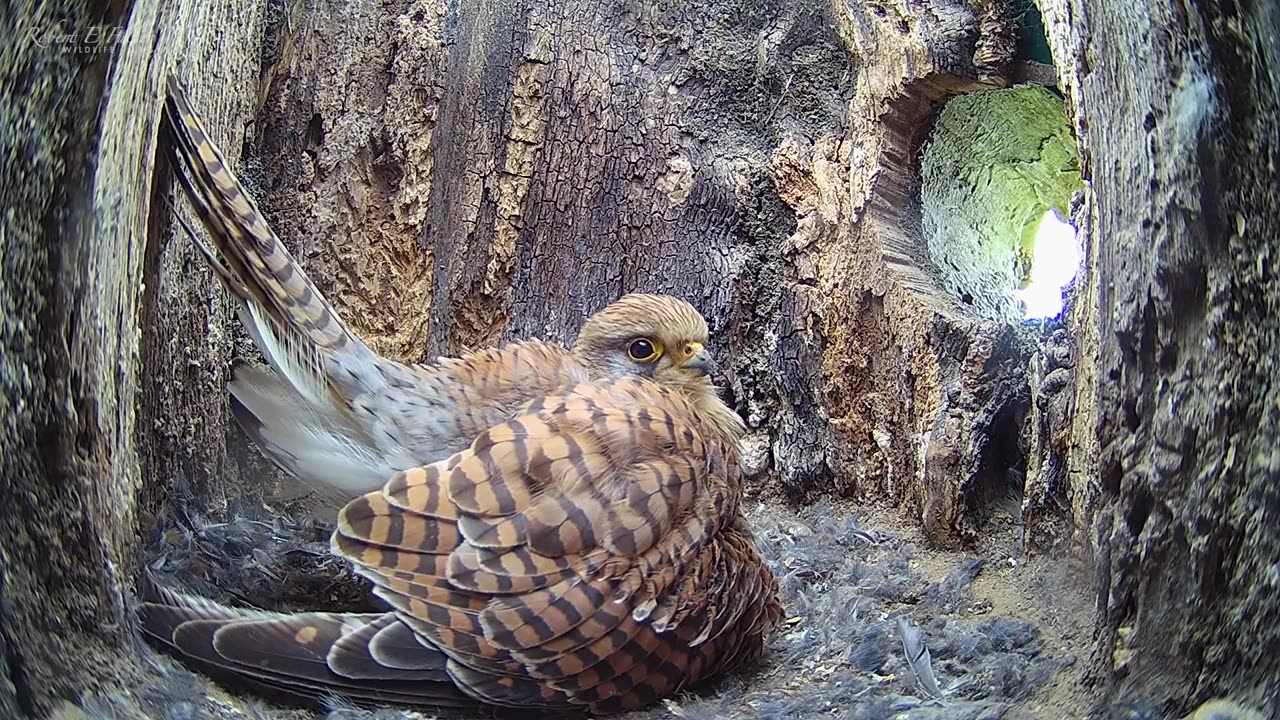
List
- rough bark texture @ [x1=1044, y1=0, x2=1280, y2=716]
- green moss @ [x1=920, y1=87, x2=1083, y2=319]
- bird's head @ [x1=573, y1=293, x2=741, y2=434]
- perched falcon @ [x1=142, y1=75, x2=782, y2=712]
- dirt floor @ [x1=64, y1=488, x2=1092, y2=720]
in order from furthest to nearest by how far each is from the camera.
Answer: green moss @ [x1=920, y1=87, x2=1083, y2=319], bird's head @ [x1=573, y1=293, x2=741, y2=434], perched falcon @ [x1=142, y1=75, x2=782, y2=712], dirt floor @ [x1=64, y1=488, x2=1092, y2=720], rough bark texture @ [x1=1044, y1=0, x2=1280, y2=716]

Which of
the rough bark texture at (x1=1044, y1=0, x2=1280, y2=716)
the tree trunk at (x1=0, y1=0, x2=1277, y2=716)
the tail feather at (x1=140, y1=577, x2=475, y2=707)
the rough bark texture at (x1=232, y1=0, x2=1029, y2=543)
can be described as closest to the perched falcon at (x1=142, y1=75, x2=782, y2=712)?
the tail feather at (x1=140, y1=577, x2=475, y2=707)

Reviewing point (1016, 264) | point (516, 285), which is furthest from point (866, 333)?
point (516, 285)

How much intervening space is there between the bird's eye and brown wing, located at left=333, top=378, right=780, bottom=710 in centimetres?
31

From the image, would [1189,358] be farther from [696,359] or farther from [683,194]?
[683,194]

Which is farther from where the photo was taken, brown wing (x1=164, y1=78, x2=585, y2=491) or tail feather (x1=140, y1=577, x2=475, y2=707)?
brown wing (x1=164, y1=78, x2=585, y2=491)

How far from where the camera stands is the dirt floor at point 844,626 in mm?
1267

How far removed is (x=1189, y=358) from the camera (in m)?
1.06

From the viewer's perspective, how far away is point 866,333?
2.34 meters

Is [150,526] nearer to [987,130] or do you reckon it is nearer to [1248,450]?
[1248,450]

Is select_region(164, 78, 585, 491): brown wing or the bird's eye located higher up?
the bird's eye

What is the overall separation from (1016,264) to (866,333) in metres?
0.37

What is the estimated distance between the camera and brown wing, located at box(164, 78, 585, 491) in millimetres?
1645

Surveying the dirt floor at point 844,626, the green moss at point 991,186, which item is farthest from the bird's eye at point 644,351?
the green moss at point 991,186

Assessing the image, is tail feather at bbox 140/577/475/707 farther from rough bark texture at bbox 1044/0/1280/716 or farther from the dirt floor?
rough bark texture at bbox 1044/0/1280/716
